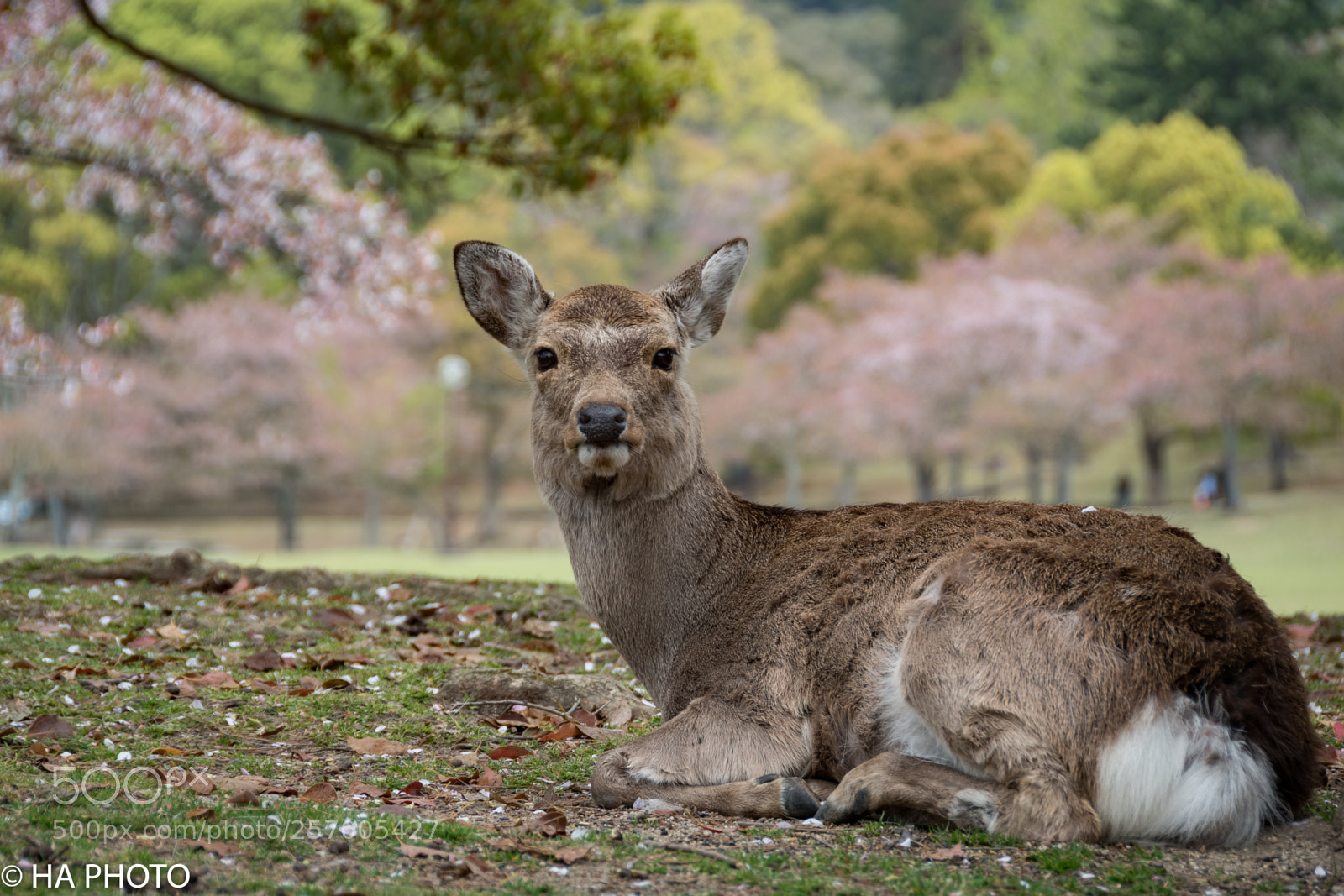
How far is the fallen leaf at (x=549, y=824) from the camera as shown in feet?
11.9

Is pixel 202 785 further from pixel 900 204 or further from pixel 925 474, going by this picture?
pixel 900 204

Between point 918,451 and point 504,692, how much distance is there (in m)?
24.8

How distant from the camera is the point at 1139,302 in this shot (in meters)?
27.7

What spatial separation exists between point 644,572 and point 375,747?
4.23 ft

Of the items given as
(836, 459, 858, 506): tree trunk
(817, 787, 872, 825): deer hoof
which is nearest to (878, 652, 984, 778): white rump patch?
(817, 787, 872, 825): deer hoof

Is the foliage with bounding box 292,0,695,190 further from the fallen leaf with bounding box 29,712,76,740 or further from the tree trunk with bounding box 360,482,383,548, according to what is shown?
the tree trunk with bounding box 360,482,383,548

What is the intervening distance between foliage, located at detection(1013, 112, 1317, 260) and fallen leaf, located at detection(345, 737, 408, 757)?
30.7m

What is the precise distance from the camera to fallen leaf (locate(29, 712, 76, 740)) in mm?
4582

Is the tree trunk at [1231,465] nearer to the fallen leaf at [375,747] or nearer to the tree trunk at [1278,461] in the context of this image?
the tree trunk at [1278,461]


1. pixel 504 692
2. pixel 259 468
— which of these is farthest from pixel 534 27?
pixel 259 468

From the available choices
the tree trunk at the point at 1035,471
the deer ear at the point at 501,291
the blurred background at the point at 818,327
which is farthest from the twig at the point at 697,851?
the tree trunk at the point at 1035,471

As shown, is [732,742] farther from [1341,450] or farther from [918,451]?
[1341,450]

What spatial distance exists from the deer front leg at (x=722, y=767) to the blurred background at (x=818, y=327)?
1004 cm

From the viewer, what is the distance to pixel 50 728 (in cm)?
461
